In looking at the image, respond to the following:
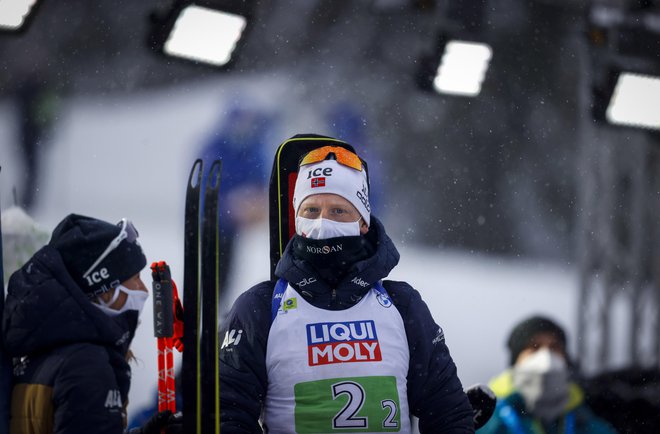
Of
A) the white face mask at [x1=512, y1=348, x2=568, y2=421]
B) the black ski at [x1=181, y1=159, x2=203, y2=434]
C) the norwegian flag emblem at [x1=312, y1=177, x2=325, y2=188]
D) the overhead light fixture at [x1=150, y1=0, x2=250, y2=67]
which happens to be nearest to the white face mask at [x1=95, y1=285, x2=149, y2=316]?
the black ski at [x1=181, y1=159, x2=203, y2=434]

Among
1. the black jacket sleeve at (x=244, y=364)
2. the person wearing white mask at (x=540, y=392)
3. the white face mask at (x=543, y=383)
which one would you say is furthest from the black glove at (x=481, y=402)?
the white face mask at (x=543, y=383)

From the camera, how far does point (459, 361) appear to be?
29.3ft

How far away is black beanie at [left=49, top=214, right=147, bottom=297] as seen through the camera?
2666 mm

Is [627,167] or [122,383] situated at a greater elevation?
[627,167]

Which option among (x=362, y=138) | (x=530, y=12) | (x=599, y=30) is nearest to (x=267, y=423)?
(x=599, y=30)

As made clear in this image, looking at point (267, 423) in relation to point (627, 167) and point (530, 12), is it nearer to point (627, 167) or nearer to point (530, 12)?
point (627, 167)

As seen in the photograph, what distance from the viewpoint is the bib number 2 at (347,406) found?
9.24 feet

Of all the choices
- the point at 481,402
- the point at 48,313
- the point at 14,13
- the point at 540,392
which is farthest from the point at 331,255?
the point at 14,13

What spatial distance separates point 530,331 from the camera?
523 cm

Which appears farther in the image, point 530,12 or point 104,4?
point 530,12

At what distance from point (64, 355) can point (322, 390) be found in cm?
77

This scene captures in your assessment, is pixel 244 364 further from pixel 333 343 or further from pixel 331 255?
pixel 331 255

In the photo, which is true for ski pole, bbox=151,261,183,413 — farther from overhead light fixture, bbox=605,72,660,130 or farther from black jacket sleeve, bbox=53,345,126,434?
overhead light fixture, bbox=605,72,660,130

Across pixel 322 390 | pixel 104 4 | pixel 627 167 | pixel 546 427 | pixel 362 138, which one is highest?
pixel 104 4
